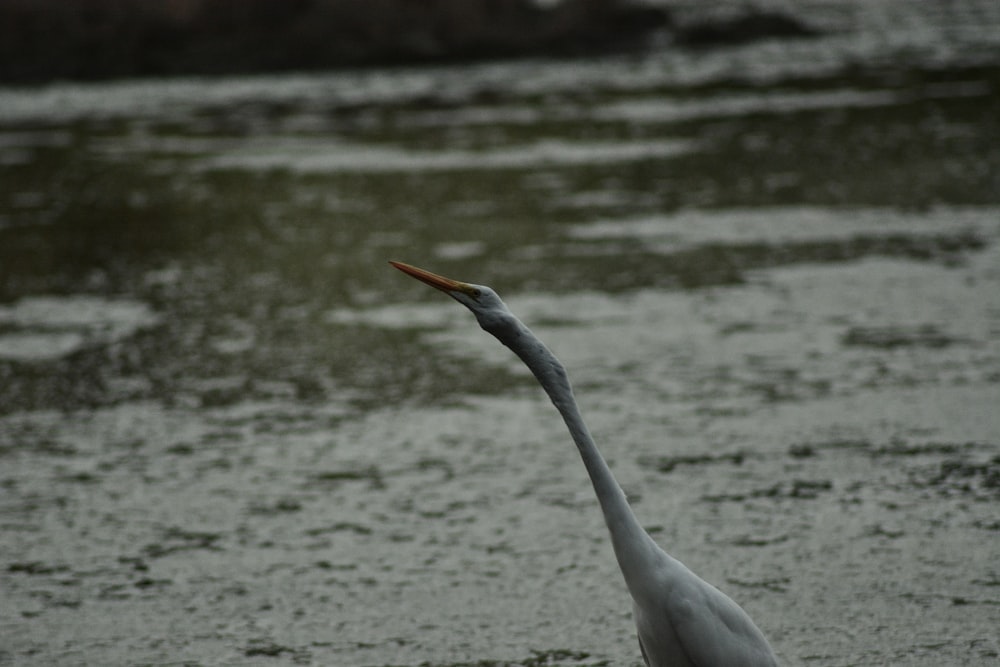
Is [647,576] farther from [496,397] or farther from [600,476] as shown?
[496,397]

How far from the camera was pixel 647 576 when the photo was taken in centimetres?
371

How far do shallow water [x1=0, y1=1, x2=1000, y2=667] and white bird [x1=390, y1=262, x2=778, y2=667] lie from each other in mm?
1137

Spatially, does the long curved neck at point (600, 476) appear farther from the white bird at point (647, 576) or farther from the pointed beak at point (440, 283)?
the pointed beak at point (440, 283)

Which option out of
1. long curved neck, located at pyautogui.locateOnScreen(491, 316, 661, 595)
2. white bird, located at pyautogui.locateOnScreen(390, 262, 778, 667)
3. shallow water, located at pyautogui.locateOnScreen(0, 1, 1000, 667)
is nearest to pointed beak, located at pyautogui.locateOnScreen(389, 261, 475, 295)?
white bird, located at pyautogui.locateOnScreen(390, 262, 778, 667)

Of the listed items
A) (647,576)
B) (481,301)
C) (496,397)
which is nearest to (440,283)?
(481,301)

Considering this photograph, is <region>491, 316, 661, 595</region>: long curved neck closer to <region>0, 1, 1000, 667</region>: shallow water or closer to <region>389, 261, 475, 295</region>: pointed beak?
<region>389, 261, 475, 295</region>: pointed beak

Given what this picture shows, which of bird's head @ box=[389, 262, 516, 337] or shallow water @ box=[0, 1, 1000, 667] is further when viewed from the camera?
shallow water @ box=[0, 1, 1000, 667]

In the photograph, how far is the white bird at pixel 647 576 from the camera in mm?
3695

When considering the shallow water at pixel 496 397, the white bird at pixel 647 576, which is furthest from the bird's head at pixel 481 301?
the shallow water at pixel 496 397

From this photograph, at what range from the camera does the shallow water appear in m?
5.39

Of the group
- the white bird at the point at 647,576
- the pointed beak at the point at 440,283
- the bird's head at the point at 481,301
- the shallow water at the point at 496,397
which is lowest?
the shallow water at the point at 496,397

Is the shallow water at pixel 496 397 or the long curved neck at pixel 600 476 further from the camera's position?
the shallow water at pixel 496 397

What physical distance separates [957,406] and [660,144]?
10133 mm

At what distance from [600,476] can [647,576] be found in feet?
0.93
